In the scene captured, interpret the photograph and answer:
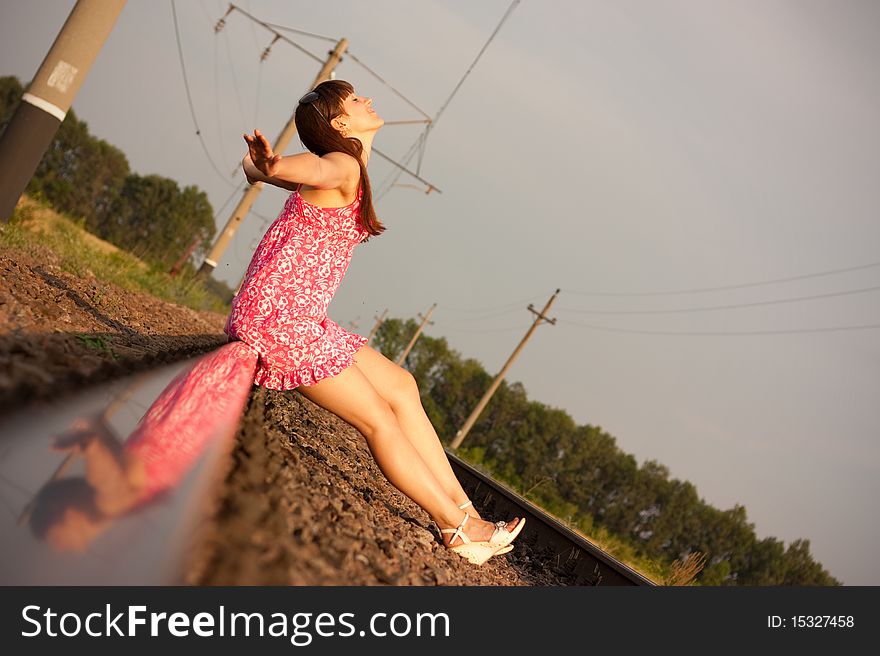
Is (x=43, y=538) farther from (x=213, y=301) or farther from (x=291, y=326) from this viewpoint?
(x=213, y=301)

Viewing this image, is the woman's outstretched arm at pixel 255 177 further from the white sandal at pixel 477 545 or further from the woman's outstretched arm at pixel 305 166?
the white sandal at pixel 477 545

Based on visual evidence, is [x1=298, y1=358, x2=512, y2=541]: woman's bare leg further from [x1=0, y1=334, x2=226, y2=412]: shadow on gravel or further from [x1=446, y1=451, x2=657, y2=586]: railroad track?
[x1=446, y1=451, x2=657, y2=586]: railroad track

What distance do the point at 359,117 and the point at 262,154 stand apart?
0.94 meters

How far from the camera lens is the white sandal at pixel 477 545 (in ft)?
13.1

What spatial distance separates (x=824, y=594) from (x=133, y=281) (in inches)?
385

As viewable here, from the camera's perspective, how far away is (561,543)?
20.5ft

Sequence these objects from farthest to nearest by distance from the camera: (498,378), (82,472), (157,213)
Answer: (157,213) < (498,378) < (82,472)

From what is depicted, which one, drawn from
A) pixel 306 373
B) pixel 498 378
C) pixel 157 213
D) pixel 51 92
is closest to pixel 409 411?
pixel 306 373

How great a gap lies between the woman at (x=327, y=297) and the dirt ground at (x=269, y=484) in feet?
0.91

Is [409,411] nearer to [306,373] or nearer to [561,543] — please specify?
[306,373]

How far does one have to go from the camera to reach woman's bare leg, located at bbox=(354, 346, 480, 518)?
4012 mm

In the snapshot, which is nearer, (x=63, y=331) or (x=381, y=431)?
(x=381, y=431)

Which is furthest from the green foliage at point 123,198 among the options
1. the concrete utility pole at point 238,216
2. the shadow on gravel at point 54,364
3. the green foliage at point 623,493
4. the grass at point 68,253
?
the shadow on gravel at point 54,364

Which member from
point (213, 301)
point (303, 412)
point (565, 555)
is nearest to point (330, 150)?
point (565, 555)
